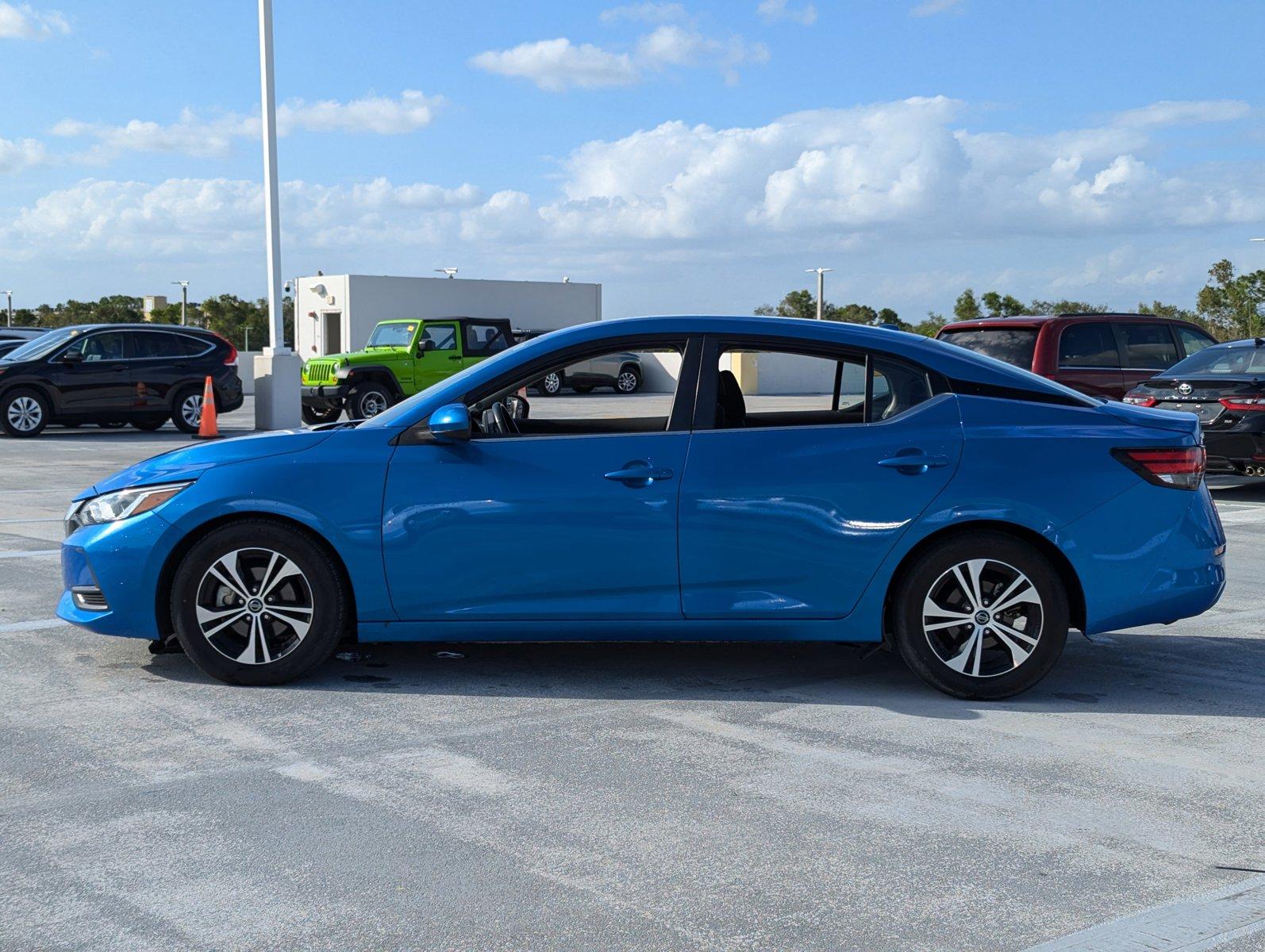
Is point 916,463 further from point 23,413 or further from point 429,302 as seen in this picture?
point 429,302

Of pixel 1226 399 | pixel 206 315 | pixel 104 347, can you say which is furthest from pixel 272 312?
pixel 206 315

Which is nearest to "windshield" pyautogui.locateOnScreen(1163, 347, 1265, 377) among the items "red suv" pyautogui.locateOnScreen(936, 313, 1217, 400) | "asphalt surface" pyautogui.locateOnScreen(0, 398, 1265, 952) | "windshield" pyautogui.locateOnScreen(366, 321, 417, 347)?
"red suv" pyautogui.locateOnScreen(936, 313, 1217, 400)

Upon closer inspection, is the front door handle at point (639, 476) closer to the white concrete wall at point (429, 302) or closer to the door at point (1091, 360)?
the door at point (1091, 360)

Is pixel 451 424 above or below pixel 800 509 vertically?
above

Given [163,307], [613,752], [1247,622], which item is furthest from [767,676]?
[163,307]

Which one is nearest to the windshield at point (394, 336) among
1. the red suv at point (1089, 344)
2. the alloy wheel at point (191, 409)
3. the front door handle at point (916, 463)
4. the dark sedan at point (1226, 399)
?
the alloy wheel at point (191, 409)

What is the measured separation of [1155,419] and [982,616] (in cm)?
112

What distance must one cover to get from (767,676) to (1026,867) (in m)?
2.32

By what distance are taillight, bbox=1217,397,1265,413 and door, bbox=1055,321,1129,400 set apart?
206 cm

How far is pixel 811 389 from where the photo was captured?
18.7 feet

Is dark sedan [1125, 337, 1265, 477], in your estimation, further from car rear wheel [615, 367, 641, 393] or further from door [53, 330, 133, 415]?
door [53, 330, 133, 415]

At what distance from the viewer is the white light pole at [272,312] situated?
24.1m

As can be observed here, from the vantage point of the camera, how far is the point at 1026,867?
3910mm

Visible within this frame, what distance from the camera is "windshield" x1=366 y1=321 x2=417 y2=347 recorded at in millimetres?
26172
